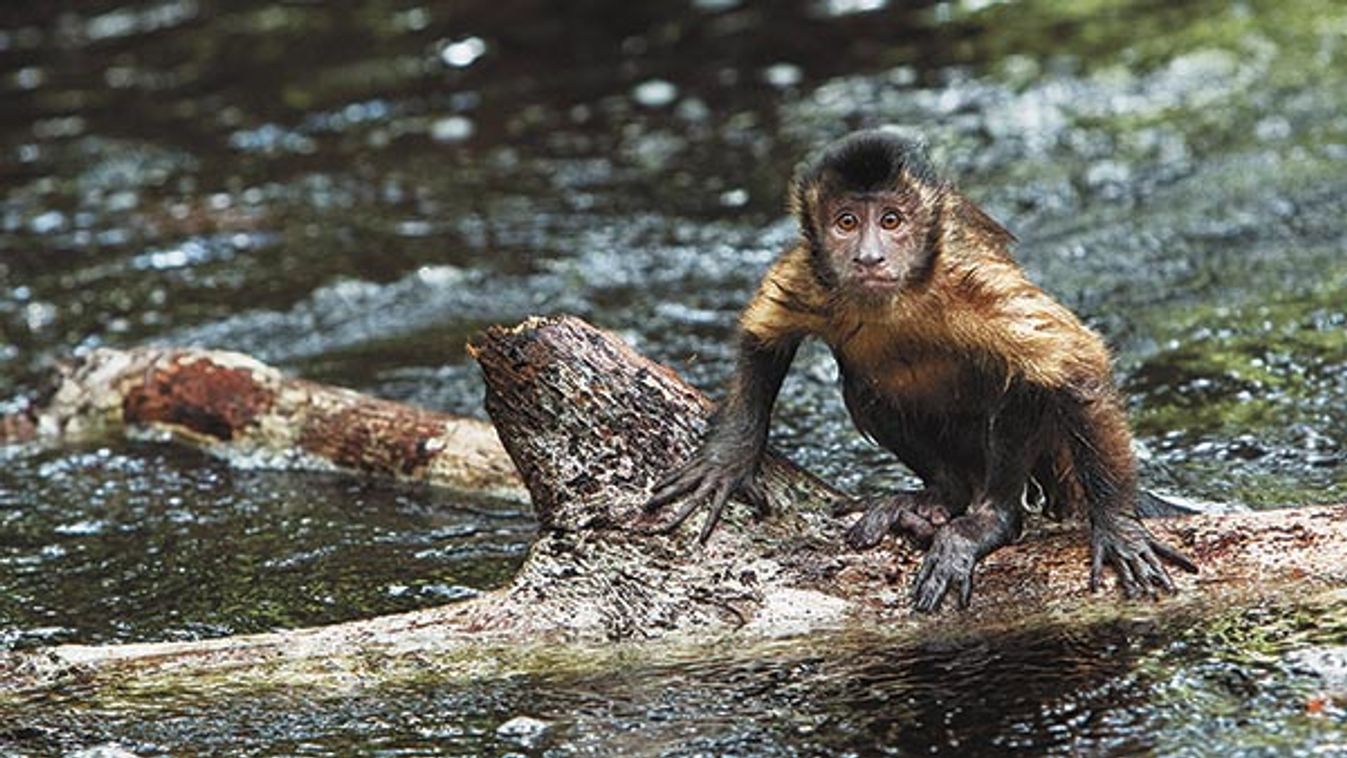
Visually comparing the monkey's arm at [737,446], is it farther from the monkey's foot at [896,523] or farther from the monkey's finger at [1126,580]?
the monkey's finger at [1126,580]

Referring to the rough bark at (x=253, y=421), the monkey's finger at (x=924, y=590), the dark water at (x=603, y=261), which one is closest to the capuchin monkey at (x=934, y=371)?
the monkey's finger at (x=924, y=590)

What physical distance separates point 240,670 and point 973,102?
8060 mm

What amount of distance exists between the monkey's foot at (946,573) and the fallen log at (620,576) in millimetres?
42

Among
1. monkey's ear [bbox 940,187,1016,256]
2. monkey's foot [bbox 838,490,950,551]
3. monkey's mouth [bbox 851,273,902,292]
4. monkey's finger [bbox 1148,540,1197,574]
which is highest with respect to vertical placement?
monkey's ear [bbox 940,187,1016,256]

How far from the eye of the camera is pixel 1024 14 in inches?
563

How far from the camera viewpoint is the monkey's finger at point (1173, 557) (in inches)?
208

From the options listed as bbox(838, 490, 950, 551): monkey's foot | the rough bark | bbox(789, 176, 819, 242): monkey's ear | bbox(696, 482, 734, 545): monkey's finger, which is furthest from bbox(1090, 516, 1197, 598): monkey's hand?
the rough bark

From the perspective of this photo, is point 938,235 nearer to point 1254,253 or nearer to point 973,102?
point 1254,253

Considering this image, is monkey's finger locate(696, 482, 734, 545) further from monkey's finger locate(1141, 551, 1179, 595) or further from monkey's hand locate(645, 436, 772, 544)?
monkey's finger locate(1141, 551, 1179, 595)

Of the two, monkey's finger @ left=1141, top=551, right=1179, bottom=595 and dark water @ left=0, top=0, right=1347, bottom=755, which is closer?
dark water @ left=0, top=0, right=1347, bottom=755

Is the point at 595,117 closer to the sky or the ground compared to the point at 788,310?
closer to the sky

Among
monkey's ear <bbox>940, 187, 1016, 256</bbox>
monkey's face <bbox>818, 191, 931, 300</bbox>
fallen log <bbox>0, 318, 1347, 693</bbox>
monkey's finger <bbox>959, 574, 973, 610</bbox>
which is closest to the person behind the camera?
fallen log <bbox>0, 318, 1347, 693</bbox>

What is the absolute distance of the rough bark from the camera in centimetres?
736

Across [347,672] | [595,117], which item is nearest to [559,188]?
[595,117]
